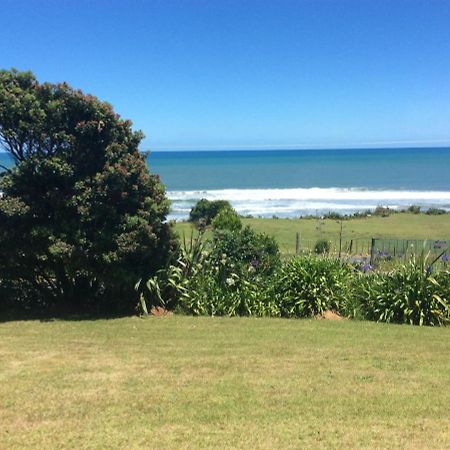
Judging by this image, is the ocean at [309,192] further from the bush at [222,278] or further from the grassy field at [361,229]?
the bush at [222,278]

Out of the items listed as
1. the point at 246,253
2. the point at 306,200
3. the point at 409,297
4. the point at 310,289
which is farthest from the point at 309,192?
the point at 409,297

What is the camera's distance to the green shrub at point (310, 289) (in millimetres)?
10742

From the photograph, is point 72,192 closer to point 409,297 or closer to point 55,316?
point 55,316

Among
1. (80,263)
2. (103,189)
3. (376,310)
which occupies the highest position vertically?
(103,189)

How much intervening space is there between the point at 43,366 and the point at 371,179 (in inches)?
2924

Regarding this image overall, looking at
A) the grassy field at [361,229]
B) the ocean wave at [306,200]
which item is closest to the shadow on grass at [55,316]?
the grassy field at [361,229]

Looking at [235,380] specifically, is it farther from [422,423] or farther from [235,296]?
[235,296]

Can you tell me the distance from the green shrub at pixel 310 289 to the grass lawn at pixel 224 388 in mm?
1572

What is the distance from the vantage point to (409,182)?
70.9 meters

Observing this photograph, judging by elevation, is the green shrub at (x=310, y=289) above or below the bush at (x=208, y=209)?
below

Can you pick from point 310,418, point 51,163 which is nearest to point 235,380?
point 310,418

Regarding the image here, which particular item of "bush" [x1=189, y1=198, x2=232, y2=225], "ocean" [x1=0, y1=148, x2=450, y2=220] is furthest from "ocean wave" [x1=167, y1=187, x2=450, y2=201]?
"bush" [x1=189, y1=198, x2=232, y2=225]

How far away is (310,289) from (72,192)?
16.4ft

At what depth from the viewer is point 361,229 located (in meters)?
26.9
